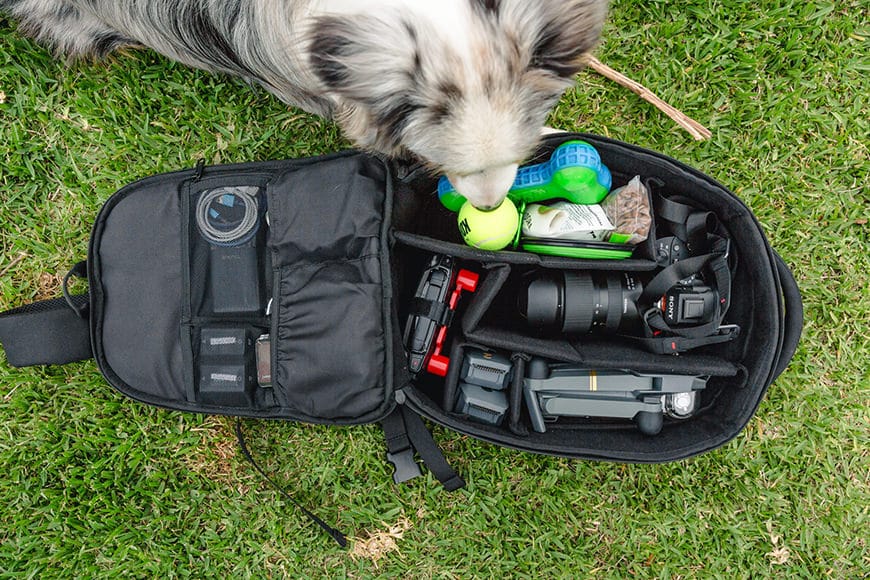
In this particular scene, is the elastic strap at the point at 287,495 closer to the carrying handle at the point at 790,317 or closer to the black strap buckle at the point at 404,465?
the black strap buckle at the point at 404,465

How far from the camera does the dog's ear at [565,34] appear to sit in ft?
4.05

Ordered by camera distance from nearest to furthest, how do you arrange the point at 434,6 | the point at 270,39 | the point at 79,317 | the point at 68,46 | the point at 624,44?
1. the point at 434,6
2. the point at 270,39
3. the point at 79,317
4. the point at 68,46
5. the point at 624,44

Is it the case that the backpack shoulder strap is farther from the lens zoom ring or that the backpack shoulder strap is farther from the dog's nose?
the lens zoom ring

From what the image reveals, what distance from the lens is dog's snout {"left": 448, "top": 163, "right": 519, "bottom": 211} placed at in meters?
1.43

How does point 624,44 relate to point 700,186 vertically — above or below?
above

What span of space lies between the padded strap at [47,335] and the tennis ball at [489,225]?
4.19ft

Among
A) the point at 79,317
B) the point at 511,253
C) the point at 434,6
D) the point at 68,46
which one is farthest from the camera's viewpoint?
the point at 68,46

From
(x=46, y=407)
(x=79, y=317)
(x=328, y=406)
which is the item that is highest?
(x=79, y=317)

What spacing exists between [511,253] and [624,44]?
102 centimetres

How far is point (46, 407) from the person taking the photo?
7.02ft

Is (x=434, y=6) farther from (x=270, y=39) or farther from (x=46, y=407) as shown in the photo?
(x=46, y=407)

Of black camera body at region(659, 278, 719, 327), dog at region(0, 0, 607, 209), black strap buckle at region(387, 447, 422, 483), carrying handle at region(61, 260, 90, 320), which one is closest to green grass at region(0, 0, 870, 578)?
black strap buckle at region(387, 447, 422, 483)

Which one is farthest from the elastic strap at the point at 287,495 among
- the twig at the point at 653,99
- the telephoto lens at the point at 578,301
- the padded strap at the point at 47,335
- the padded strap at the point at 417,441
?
the twig at the point at 653,99

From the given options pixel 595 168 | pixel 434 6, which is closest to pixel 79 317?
pixel 434 6
